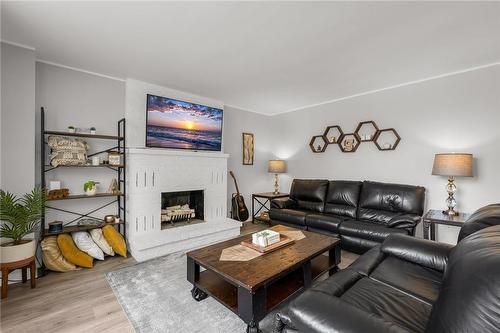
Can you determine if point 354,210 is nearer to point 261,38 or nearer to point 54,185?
point 261,38

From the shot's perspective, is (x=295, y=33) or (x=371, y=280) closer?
(x=371, y=280)

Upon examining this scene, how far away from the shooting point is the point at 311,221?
11.5 ft

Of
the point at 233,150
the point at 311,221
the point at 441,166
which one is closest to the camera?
the point at 441,166

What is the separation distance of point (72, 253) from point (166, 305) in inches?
60.2

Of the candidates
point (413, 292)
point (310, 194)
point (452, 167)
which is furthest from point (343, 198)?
point (413, 292)

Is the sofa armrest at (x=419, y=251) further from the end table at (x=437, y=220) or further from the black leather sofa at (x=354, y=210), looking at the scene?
the end table at (x=437, y=220)

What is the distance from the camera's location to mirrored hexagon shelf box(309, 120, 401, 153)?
3689 mm

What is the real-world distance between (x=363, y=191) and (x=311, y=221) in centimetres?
96

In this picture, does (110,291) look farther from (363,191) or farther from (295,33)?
(363,191)

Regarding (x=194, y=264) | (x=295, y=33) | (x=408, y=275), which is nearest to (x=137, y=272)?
(x=194, y=264)

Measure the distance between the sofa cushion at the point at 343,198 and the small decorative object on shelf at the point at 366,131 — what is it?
0.81 m

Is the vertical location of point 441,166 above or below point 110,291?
above

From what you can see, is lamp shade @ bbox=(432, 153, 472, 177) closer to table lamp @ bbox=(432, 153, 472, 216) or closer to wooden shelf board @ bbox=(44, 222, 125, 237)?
table lamp @ bbox=(432, 153, 472, 216)

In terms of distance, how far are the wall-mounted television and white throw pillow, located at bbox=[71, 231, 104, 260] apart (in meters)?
1.44
